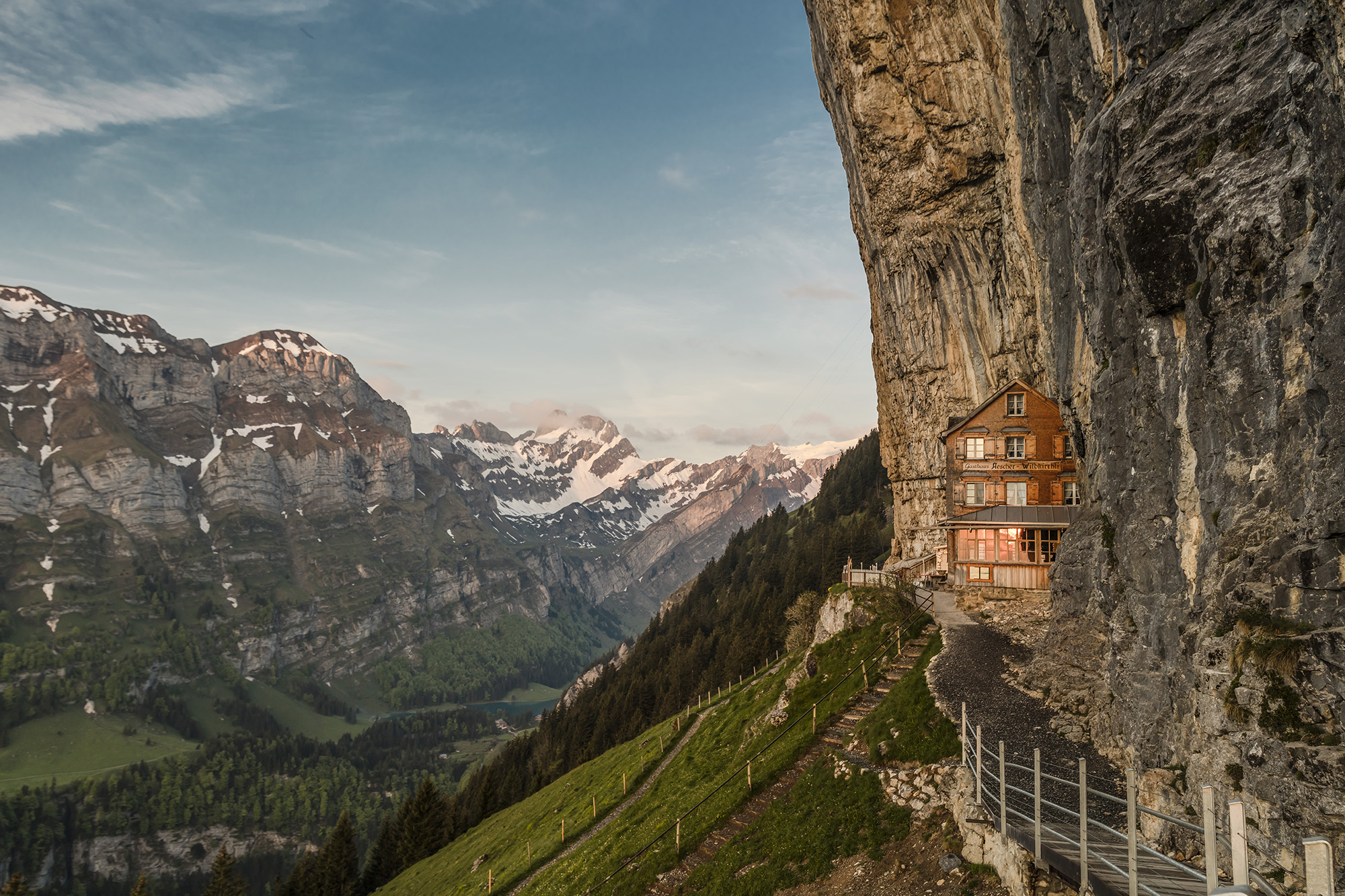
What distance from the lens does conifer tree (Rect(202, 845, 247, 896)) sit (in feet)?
242

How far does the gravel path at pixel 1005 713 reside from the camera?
19.3 metres

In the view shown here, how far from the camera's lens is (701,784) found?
36938 mm

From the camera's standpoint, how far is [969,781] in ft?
64.7

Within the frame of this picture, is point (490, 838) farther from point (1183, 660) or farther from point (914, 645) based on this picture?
point (1183, 660)

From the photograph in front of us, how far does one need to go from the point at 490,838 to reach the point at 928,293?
2420 inches

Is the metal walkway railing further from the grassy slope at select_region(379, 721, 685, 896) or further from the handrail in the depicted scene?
the grassy slope at select_region(379, 721, 685, 896)

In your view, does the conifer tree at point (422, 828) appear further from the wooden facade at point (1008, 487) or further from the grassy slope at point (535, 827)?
the wooden facade at point (1008, 487)

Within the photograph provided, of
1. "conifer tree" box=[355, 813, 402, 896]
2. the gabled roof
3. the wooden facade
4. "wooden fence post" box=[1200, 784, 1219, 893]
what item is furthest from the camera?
"conifer tree" box=[355, 813, 402, 896]

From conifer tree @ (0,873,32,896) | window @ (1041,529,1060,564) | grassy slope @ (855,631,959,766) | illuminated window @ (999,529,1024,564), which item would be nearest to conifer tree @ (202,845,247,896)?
conifer tree @ (0,873,32,896)

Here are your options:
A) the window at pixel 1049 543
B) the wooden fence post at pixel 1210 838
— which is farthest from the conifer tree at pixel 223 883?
the wooden fence post at pixel 1210 838

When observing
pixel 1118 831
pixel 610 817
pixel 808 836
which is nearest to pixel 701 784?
pixel 610 817

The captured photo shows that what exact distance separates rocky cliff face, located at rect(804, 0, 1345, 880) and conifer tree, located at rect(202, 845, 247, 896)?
8655cm

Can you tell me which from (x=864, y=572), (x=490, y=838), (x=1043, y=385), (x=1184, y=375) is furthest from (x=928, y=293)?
(x=490, y=838)

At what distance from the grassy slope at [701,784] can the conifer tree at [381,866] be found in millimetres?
28901
